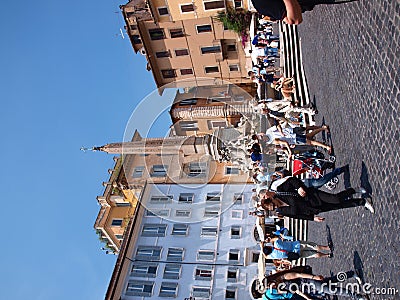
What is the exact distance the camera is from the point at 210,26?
111 feet

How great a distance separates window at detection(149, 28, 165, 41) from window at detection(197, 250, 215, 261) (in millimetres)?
16610

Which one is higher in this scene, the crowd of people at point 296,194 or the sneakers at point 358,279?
the crowd of people at point 296,194

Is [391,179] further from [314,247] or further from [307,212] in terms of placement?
[314,247]

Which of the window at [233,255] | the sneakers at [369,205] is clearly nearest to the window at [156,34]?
the window at [233,255]

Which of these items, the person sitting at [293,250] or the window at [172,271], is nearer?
the person sitting at [293,250]

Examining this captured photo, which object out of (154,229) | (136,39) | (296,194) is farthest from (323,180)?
(136,39)

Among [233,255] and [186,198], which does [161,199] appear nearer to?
[186,198]

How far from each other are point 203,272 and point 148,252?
4.28m

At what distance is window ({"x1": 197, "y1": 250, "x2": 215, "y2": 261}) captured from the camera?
93.9 feet

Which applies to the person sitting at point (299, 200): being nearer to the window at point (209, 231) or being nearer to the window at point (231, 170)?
the window at point (209, 231)

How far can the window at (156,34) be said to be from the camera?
34.6 meters

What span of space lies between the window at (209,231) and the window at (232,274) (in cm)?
295

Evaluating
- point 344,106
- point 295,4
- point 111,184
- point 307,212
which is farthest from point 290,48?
point 111,184

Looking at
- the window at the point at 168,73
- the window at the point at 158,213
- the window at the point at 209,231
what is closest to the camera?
the window at the point at 209,231
